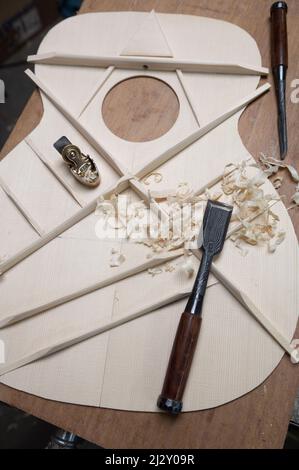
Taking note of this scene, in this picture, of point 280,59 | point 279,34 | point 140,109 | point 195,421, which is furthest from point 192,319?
point 279,34

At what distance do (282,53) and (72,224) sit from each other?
102cm

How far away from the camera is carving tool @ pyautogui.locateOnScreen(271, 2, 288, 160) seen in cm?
144

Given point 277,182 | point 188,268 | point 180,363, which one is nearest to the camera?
point 180,363

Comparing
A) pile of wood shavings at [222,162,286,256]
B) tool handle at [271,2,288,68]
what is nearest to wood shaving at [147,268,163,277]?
pile of wood shavings at [222,162,286,256]

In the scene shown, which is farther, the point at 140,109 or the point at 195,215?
the point at 140,109

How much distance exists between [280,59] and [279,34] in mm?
118

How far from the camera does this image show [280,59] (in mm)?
1520

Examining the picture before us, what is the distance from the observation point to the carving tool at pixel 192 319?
1132 mm

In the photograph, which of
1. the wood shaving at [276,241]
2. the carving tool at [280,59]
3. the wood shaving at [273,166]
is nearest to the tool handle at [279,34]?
the carving tool at [280,59]

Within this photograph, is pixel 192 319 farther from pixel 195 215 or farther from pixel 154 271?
pixel 195 215

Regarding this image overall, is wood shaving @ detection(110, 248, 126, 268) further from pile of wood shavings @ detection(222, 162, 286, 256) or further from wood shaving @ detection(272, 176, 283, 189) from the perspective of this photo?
wood shaving @ detection(272, 176, 283, 189)

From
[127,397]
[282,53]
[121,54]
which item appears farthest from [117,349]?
[282,53]

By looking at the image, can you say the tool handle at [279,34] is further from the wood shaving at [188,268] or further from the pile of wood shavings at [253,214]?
the wood shaving at [188,268]

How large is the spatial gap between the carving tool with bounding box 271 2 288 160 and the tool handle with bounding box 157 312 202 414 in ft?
2.26
